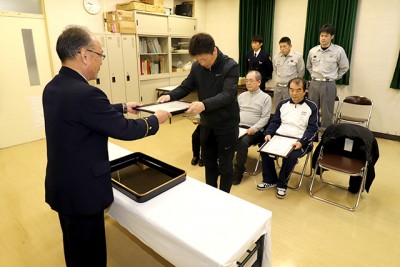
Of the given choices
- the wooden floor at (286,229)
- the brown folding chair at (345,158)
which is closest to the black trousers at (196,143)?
the wooden floor at (286,229)

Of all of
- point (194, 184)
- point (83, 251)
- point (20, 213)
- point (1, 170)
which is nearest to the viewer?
point (83, 251)

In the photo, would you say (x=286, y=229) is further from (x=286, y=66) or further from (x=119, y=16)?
(x=119, y=16)

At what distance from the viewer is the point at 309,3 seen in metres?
4.75

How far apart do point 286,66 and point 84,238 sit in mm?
4258

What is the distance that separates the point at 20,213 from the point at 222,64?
2290 millimetres

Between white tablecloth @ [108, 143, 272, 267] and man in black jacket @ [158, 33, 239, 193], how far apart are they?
0.66 meters

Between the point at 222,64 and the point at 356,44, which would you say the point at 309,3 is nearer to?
the point at 356,44

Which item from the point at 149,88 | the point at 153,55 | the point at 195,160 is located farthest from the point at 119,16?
the point at 195,160

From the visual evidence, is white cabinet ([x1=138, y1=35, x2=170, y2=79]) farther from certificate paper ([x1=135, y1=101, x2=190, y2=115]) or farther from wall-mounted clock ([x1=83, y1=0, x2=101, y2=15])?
certificate paper ([x1=135, y1=101, x2=190, y2=115])

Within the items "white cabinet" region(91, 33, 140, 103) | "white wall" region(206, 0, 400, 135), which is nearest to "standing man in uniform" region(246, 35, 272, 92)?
"white wall" region(206, 0, 400, 135)

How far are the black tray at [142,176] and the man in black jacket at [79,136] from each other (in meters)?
0.18

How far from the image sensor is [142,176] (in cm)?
176

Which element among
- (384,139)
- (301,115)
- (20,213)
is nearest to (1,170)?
(20,213)

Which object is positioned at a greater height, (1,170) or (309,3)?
(309,3)
